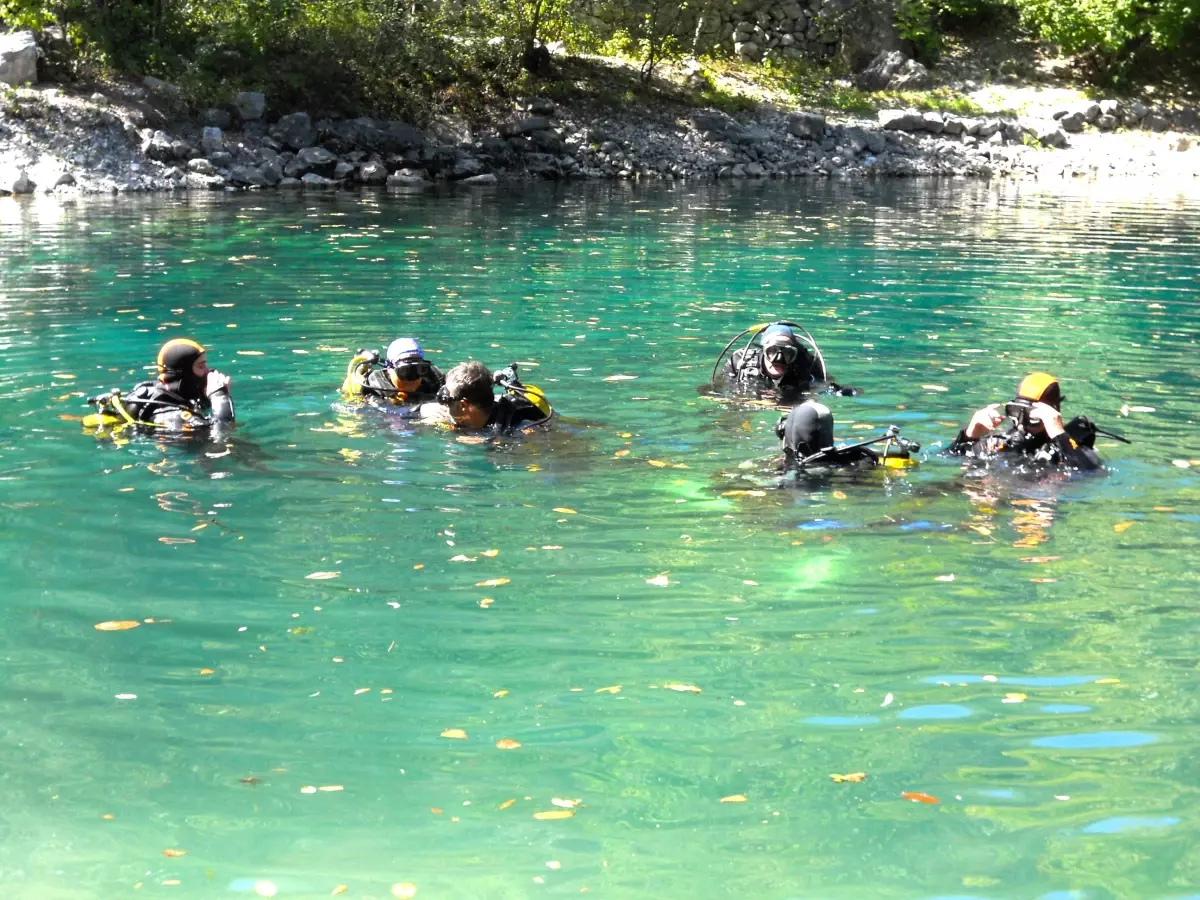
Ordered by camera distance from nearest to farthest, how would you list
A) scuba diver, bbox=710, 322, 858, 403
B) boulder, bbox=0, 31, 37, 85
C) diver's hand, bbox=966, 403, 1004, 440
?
diver's hand, bbox=966, 403, 1004, 440
scuba diver, bbox=710, 322, 858, 403
boulder, bbox=0, 31, 37, 85

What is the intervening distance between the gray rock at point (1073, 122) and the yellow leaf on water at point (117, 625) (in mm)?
42960

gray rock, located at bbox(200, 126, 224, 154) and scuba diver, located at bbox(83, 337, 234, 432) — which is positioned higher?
gray rock, located at bbox(200, 126, 224, 154)

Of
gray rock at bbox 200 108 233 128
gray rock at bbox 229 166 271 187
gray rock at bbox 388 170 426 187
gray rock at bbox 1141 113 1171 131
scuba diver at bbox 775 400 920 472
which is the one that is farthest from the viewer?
gray rock at bbox 1141 113 1171 131

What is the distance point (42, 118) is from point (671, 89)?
19.8 meters

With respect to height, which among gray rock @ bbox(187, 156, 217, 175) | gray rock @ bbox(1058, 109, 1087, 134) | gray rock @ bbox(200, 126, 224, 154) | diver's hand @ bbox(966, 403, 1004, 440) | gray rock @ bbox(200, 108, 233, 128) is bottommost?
diver's hand @ bbox(966, 403, 1004, 440)

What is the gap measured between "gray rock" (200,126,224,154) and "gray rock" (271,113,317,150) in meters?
1.67

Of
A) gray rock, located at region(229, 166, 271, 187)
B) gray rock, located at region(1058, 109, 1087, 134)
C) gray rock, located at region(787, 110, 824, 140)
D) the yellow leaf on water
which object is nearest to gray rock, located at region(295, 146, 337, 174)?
gray rock, located at region(229, 166, 271, 187)

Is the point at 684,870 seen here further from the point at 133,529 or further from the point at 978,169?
the point at 978,169

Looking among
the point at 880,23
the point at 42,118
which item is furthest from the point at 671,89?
the point at 42,118

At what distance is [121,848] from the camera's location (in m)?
5.06

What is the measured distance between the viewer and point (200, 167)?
33.0 metres

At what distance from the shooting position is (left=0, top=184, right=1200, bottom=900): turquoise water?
5074 mm

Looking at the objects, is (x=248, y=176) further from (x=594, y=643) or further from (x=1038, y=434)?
(x=594, y=643)

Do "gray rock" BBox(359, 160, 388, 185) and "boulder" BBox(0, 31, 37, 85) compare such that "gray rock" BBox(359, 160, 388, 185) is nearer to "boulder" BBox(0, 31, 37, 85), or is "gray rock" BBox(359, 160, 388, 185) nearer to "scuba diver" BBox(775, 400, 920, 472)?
"boulder" BBox(0, 31, 37, 85)
